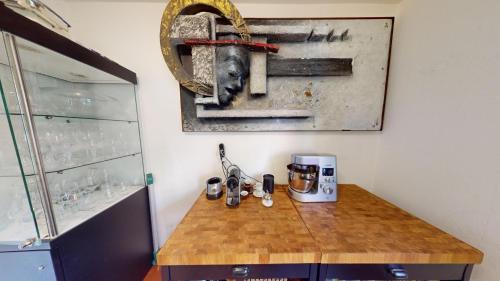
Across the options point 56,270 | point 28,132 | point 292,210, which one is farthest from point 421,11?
point 56,270

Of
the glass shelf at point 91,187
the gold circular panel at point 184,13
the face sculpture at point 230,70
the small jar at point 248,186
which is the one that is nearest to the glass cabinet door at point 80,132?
the glass shelf at point 91,187

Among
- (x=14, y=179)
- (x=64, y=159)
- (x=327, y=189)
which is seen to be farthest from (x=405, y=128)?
(x=14, y=179)

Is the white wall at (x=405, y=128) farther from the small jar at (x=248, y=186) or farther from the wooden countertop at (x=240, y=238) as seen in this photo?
the wooden countertop at (x=240, y=238)

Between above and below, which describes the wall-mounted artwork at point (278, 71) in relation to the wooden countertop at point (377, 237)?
above

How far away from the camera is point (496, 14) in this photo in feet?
2.09

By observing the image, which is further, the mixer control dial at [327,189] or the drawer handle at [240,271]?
the mixer control dial at [327,189]

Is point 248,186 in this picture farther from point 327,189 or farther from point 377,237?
point 377,237

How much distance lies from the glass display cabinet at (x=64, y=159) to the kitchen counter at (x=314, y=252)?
1.68 feet

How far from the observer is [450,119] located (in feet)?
2.55

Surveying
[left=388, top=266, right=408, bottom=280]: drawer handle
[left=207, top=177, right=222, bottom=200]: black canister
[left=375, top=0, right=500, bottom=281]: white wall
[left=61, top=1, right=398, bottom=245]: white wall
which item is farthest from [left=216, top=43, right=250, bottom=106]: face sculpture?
[left=388, top=266, right=408, bottom=280]: drawer handle

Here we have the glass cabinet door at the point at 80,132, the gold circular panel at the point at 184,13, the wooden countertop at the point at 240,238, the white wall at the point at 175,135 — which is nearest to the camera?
the wooden countertop at the point at 240,238

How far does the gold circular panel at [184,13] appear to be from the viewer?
93cm

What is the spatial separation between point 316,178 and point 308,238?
0.39 meters

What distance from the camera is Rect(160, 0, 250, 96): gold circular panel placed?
931 mm
